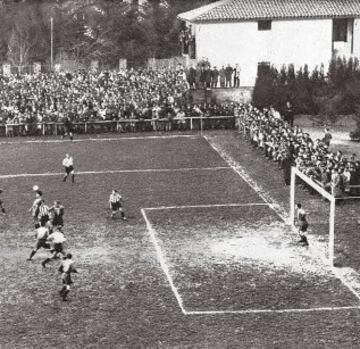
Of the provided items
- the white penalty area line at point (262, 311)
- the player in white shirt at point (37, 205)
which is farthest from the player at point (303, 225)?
the player in white shirt at point (37, 205)

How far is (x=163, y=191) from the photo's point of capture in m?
36.7

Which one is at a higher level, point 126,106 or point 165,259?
point 126,106

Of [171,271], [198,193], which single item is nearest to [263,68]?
[198,193]

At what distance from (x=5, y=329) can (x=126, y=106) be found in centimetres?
3337

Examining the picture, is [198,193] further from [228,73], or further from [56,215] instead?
[228,73]

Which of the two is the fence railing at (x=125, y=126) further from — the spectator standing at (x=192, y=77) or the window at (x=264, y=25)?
the window at (x=264, y=25)

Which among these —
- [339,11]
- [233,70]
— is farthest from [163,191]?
[339,11]

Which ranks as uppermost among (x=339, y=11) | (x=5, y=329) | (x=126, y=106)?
(x=339, y=11)

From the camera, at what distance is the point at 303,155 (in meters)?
36.6

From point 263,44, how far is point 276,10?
8.76 feet

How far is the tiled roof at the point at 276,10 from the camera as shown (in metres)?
61.2

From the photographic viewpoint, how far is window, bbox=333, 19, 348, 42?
63281mm

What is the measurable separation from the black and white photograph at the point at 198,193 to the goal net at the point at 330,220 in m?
0.10

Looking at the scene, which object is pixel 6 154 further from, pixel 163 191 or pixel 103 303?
pixel 103 303
